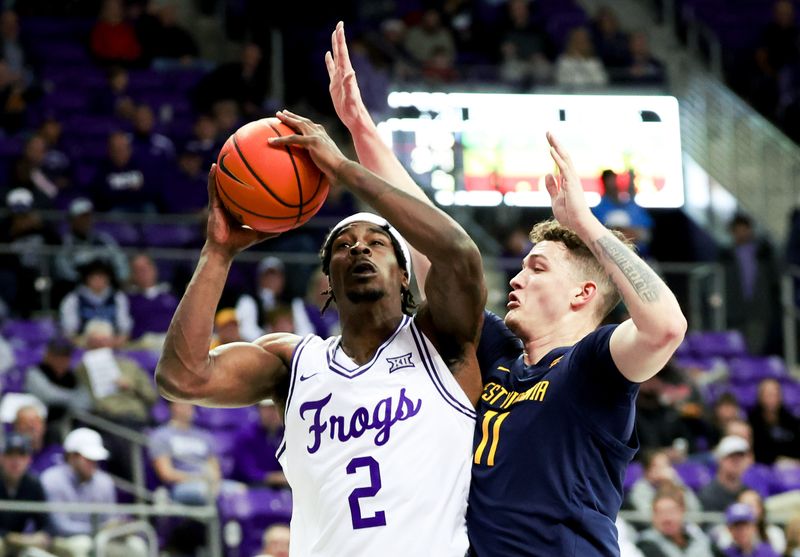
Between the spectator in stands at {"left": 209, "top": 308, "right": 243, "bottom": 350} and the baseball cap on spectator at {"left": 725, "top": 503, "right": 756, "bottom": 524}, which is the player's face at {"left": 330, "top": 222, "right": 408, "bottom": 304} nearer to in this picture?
the baseball cap on spectator at {"left": 725, "top": 503, "right": 756, "bottom": 524}

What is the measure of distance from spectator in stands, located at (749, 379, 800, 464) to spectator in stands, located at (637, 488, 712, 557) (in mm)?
2506

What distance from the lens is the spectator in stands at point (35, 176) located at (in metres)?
13.6

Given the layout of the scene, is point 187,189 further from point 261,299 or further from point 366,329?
point 366,329

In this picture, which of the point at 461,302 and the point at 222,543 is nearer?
the point at 461,302

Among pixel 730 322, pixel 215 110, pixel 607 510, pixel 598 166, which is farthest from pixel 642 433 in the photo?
pixel 607 510

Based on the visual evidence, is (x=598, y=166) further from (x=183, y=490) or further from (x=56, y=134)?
(x=183, y=490)

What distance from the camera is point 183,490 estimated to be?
10016 millimetres

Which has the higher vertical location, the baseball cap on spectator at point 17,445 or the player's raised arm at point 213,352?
the player's raised arm at point 213,352

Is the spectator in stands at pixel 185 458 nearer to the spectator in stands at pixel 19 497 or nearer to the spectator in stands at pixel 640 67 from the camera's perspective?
the spectator in stands at pixel 19 497

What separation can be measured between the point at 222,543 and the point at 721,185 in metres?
8.91

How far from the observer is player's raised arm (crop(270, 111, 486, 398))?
502cm

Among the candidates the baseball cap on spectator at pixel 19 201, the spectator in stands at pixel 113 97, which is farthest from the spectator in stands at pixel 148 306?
the spectator in stands at pixel 113 97

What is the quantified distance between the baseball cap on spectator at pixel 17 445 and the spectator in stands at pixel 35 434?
0.37 ft

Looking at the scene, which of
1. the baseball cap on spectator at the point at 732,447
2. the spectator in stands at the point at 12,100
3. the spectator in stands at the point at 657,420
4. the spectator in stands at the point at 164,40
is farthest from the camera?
the spectator in stands at the point at 164,40
